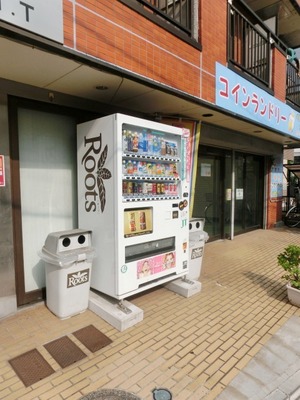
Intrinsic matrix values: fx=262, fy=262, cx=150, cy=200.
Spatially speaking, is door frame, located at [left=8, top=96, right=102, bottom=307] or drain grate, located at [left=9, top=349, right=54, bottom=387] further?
door frame, located at [left=8, top=96, right=102, bottom=307]

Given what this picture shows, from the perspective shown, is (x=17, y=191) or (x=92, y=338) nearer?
(x=92, y=338)

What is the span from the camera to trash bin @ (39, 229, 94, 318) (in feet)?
11.1

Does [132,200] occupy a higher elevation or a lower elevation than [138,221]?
higher

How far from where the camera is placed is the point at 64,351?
114 inches

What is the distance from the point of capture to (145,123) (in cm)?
366

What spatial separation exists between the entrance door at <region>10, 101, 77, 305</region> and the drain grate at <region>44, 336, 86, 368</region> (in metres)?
1.05

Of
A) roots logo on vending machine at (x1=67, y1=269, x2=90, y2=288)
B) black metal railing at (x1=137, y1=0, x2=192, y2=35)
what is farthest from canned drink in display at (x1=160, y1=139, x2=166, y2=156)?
roots logo on vending machine at (x1=67, y1=269, x2=90, y2=288)

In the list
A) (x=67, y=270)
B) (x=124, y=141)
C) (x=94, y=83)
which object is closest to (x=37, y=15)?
(x=94, y=83)

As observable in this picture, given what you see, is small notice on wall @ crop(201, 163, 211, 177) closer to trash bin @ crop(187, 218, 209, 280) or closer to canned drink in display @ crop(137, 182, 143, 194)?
trash bin @ crop(187, 218, 209, 280)

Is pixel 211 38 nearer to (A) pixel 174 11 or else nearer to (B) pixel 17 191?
(A) pixel 174 11

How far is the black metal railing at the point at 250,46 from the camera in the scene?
243 inches

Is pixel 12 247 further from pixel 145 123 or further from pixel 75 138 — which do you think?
pixel 145 123

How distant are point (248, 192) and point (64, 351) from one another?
811 cm

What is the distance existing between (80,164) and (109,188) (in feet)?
2.65
